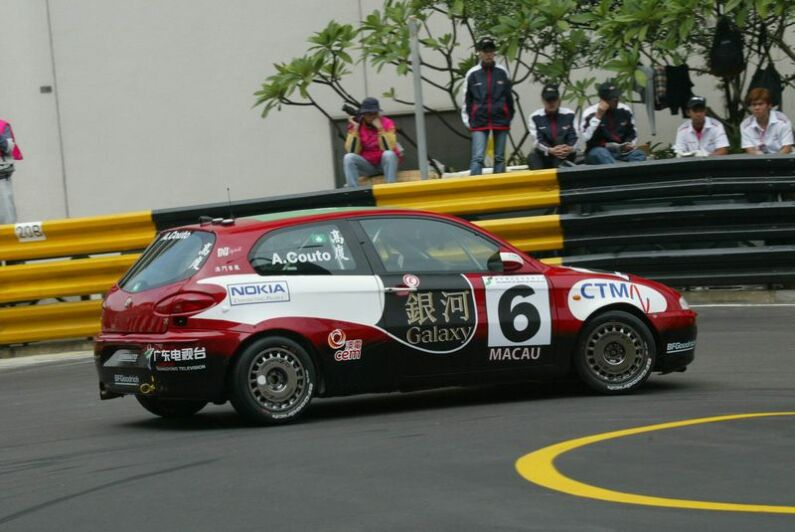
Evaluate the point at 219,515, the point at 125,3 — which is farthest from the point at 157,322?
the point at 125,3

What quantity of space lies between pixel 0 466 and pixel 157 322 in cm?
135

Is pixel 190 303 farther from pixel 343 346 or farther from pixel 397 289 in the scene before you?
pixel 397 289

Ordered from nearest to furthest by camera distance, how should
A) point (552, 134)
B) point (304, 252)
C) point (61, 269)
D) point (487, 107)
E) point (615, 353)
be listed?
point (304, 252)
point (615, 353)
point (61, 269)
point (552, 134)
point (487, 107)

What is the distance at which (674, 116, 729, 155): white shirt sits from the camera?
16.3 metres

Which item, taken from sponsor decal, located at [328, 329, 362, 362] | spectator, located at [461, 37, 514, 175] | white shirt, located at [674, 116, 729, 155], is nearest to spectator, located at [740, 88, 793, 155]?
white shirt, located at [674, 116, 729, 155]

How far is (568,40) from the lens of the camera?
18938mm

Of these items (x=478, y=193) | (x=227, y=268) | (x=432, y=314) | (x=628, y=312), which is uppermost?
(x=478, y=193)

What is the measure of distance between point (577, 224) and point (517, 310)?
5389 millimetres

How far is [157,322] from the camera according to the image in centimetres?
931

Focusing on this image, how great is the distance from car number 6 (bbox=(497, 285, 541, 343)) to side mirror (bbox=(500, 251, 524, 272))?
0.41 feet

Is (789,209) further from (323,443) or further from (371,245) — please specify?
(323,443)

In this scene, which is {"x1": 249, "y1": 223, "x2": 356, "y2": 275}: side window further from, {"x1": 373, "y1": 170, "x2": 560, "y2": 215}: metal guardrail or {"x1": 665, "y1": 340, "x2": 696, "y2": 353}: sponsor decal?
{"x1": 373, "y1": 170, "x2": 560, "y2": 215}: metal guardrail

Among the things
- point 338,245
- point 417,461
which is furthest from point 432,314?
point 417,461

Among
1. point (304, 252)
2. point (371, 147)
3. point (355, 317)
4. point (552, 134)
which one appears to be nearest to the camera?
point (355, 317)
